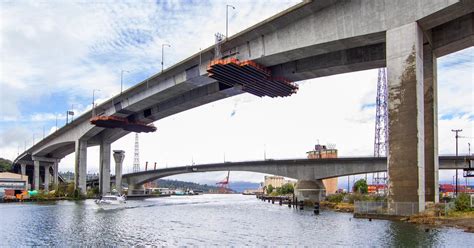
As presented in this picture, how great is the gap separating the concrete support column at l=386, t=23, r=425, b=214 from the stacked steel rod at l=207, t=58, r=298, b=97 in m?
20.7

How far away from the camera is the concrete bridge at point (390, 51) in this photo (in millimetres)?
46500

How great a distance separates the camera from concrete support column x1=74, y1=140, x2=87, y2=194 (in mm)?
132375

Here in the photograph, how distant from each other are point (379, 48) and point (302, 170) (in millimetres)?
61355

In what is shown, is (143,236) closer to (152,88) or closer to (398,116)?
(398,116)

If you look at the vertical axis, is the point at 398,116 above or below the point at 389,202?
above

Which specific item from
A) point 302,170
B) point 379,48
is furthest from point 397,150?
point 302,170

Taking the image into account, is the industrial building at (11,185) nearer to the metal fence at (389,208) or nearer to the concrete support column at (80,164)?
the concrete support column at (80,164)

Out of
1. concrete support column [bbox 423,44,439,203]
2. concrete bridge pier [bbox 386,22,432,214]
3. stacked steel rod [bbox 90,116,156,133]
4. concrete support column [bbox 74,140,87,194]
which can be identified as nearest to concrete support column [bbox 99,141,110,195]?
concrete support column [bbox 74,140,87,194]

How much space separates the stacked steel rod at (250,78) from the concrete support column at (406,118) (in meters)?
20.7

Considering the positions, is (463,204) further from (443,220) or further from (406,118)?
(406,118)

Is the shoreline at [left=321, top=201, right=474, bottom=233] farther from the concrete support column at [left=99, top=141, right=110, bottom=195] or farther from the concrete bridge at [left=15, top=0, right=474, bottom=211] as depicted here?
the concrete support column at [left=99, top=141, right=110, bottom=195]

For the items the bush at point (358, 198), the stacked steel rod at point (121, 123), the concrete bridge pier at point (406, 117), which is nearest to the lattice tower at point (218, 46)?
the concrete bridge pier at point (406, 117)

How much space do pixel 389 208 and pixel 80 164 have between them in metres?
106

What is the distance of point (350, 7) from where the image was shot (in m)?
51.9
